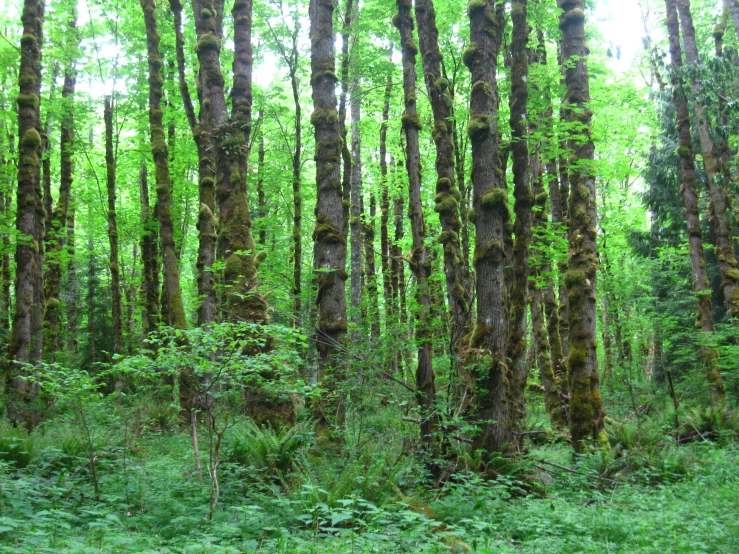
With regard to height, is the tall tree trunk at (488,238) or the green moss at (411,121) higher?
the green moss at (411,121)

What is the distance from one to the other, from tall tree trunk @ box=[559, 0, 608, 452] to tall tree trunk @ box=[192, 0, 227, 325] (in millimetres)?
6257

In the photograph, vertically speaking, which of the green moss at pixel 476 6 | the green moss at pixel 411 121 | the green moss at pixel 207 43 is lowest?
the green moss at pixel 411 121

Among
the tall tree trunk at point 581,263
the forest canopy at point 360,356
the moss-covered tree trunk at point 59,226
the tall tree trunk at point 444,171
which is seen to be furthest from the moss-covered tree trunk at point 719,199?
the moss-covered tree trunk at point 59,226

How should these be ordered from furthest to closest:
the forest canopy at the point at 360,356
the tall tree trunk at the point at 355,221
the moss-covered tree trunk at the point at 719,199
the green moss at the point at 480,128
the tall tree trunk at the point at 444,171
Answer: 1. the tall tree trunk at the point at 355,221
2. the moss-covered tree trunk at the point at 719,199
3. the tall tree trunk at the point at 444,171
4. the green moss at the point at 480,128
5. the forest canopy at the point at 360,356

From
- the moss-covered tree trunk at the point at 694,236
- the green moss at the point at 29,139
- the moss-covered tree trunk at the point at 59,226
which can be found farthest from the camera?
the moss-covered tree trunk at the point at 59,226

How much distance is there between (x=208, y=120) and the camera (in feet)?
34.0

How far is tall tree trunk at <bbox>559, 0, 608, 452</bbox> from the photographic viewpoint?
8.53 meters

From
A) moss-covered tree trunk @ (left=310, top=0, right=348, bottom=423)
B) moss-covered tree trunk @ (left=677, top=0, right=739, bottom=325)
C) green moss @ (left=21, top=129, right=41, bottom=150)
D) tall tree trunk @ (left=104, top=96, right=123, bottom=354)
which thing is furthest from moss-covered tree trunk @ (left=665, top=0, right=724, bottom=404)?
tall tree trunk @ (left=104, top=96, right=123, bottom=354)

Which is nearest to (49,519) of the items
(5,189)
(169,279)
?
(169,279)

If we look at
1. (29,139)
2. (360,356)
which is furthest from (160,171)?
(360,356)

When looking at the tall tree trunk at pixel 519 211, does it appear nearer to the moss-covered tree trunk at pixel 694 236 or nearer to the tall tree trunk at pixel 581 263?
the tall tree trunk at pixel 581 263

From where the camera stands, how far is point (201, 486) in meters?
5.55

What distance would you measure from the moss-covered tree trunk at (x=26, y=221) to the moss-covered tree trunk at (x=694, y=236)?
43.6ft

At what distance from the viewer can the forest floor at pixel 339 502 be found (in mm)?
4102
